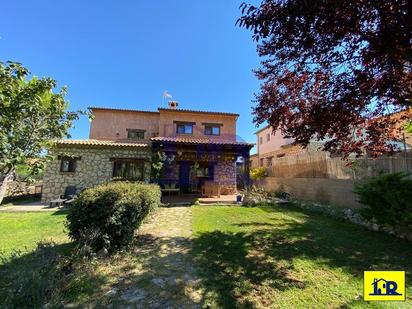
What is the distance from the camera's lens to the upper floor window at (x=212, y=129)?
18.7 m

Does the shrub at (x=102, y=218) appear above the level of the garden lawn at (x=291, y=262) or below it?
above

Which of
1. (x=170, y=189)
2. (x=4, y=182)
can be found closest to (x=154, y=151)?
(x=170, y=189)

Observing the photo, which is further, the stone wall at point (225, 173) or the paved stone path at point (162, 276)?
the stone wall at point (225, 173)

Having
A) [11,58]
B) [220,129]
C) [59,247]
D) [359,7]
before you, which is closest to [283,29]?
[359,7]

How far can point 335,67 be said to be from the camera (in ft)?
14.6

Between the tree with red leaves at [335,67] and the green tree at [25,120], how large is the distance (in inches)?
130

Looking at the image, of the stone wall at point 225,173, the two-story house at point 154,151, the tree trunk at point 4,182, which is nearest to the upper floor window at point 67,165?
the two-story house at point 154,151

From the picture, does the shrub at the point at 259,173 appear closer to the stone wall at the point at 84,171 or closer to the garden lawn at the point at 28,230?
the stone wall at the point at 84,171

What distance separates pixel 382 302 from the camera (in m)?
3.34

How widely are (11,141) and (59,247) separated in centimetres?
401

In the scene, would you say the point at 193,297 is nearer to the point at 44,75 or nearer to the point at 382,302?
the point at 382,302

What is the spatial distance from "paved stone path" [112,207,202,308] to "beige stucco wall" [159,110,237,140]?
11919 millimetres

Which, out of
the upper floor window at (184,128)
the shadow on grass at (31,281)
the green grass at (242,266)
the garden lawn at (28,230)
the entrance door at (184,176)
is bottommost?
the garden lawn at (28,230)

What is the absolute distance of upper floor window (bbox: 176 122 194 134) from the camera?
18266 mm
